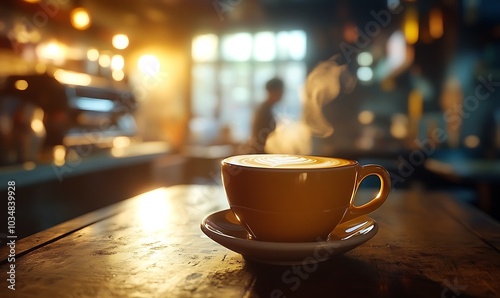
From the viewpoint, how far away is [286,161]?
26.0 inches

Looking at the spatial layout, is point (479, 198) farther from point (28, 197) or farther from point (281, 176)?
point (28, 197)

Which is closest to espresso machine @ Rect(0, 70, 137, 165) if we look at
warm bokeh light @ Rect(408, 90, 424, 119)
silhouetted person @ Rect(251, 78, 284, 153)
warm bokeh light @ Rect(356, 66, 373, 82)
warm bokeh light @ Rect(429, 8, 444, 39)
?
silhouetted person @ Rect(251, 78, 284, 153)

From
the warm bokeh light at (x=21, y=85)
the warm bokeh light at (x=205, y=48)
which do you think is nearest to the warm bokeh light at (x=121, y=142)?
the warm bokeh light at (x=21, y=85)

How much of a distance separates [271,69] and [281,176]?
8222 mm

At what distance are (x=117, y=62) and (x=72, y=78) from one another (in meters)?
1.58

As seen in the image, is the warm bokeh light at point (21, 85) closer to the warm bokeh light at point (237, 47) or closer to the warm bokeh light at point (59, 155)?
the warm bokeh light at point (59, 155)

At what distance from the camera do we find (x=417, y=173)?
12.2 feet

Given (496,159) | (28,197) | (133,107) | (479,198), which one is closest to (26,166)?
(28,197)

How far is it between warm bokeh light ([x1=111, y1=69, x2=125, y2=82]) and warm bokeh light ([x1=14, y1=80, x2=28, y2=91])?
65.1 inches

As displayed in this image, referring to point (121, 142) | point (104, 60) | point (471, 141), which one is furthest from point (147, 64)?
point (471, 141)

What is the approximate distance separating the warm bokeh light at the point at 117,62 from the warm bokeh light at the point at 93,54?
0.26 m

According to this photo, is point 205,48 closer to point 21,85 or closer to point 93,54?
point 93,54

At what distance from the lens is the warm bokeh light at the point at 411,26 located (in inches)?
230

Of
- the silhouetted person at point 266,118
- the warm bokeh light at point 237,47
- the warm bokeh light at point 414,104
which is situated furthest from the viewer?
the warm bokeh light at point 237,47
